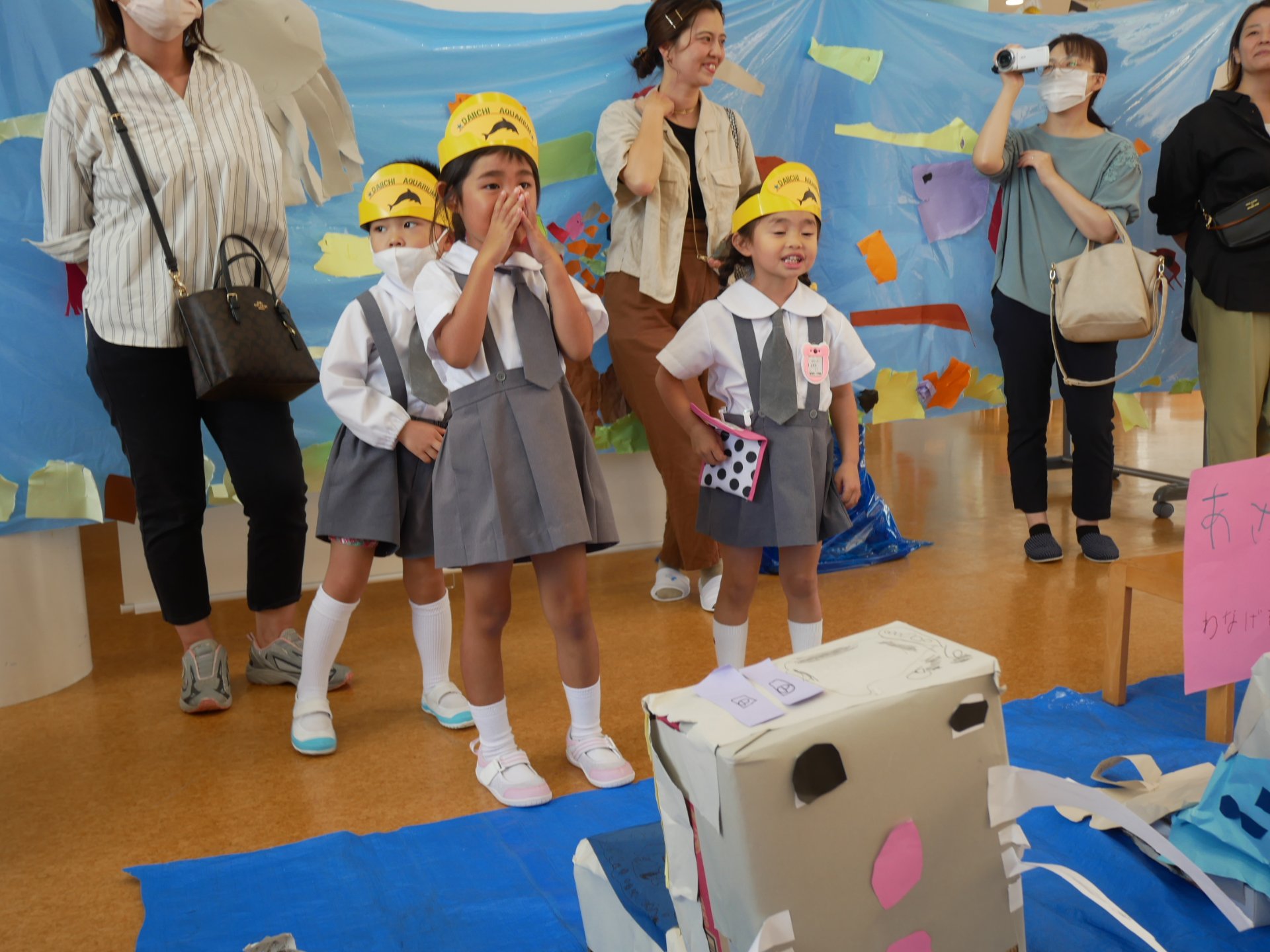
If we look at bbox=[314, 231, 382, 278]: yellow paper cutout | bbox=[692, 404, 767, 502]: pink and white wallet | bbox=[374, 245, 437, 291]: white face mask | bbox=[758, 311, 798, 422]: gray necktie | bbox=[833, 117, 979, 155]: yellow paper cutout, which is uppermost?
bbox=[833, 117, 979, 155]: yellow paper cutout

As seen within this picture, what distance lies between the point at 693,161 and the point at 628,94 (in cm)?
38

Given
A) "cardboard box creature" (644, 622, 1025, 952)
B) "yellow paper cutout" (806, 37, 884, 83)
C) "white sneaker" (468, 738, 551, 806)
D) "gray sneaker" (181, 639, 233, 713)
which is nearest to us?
"cardboard box creature" (644, 622, 1025, 952)

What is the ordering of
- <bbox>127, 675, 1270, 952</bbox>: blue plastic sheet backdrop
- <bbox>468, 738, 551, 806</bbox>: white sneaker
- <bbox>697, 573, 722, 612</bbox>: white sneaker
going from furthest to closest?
1. <bbox>697, 573, 722, 612</bbox>: white sneaker
2. <bbox>468, 738, 551, 806</bbox>: white sneaker
3. <bbox>127, 675, 1270, 952</bbox>: blue plastic sheet backdrop

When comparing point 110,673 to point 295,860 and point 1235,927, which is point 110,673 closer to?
point 295,860

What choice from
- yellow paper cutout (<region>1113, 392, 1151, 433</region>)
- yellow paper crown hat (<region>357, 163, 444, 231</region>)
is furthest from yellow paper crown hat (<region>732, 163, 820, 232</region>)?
yellow paper cutout (<region>1113, 392, 1151, 433</region>)

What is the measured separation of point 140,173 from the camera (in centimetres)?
206

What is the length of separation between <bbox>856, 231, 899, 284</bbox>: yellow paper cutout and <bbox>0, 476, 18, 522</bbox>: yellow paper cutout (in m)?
2.34

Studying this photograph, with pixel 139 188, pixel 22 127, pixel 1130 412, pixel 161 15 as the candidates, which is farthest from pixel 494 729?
pixel 1130 412

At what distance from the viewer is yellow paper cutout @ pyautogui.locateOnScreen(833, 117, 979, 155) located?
10.7ft

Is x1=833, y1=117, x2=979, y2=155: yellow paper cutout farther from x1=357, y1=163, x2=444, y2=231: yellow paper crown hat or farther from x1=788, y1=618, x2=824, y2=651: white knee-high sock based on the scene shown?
x1=788, y1=618, x2=824, y2=651: white knee-high sock

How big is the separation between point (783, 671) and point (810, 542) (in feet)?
2.79

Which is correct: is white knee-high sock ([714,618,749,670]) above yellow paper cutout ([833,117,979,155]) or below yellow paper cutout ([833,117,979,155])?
below

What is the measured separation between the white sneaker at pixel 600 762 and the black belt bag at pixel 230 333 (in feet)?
2.90

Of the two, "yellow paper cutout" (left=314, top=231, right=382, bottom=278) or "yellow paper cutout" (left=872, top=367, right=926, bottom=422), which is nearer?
"yellow paper cutout" (left=314, top=231, right=382, bottom=278)
